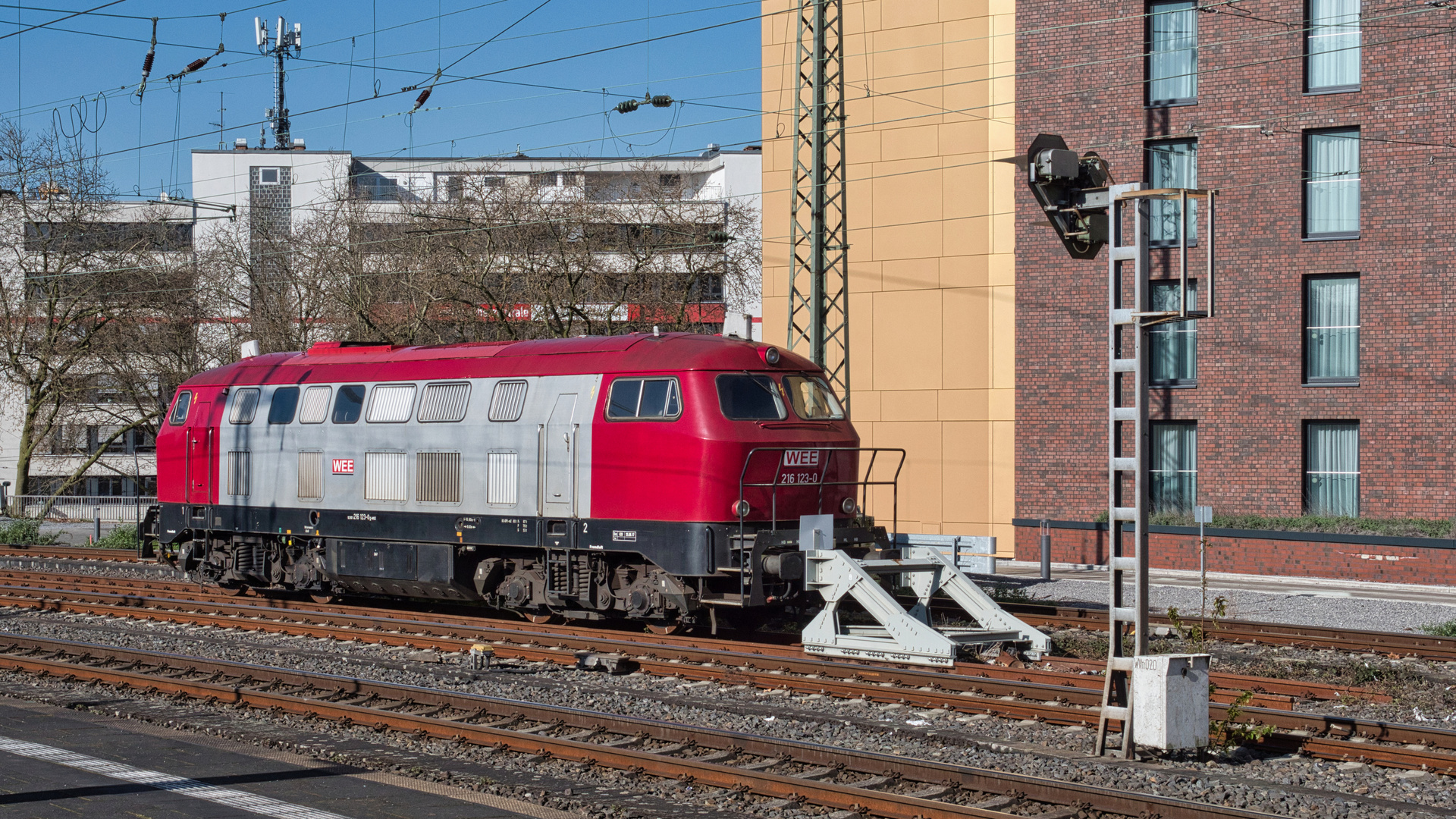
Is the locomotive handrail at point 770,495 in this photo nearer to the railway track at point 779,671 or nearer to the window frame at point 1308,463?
the railway track at point 779,671

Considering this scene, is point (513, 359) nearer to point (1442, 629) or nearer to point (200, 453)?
point (200, 453)

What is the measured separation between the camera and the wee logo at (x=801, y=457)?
14.8 m

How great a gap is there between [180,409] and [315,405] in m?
3.80

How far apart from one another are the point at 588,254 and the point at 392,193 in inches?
1430

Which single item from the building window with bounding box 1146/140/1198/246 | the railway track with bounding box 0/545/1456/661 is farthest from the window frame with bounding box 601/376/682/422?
the building window with bounding box 1146/140/1198/246

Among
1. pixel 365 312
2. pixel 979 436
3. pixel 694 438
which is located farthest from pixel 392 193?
pixel 694 438

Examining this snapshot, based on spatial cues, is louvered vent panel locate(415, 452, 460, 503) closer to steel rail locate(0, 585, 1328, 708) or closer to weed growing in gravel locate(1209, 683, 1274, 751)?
steel rail locate(0, 585, 1328, 708)

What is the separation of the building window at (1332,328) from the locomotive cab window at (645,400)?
17.7 m

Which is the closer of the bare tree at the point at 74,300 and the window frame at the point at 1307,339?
the window frame at the point at 1307,339

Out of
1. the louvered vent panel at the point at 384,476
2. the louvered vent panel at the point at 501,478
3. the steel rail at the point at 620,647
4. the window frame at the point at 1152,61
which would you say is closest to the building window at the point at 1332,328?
the window frame at the point at 1152,61

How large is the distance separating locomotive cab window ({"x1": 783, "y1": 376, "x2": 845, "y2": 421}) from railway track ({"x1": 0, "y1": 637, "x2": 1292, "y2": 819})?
580 centimetres

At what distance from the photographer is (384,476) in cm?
1772

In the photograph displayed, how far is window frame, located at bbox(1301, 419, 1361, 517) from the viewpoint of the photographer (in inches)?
1049

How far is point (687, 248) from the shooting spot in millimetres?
31719
